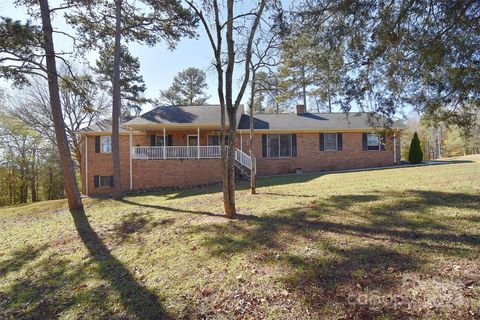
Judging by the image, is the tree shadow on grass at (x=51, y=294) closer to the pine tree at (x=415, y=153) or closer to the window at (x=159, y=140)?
the window at (x=159, y=140)

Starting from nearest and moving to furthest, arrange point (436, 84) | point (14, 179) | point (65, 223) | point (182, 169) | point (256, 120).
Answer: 1. point (436, 84)
2. point (65, 223)
3. point (182, 169)
4. point (256, 120)
5. point (14, 179)

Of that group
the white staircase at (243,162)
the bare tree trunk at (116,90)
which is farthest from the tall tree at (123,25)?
the white staircase at (243,162)

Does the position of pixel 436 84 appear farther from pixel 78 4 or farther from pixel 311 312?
pixel 78 4

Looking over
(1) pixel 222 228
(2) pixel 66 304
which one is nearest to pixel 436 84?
(1) pixel 222 228

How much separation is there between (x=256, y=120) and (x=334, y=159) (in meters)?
5.91

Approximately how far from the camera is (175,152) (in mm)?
17391

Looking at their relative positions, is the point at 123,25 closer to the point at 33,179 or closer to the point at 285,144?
the point at 285,144

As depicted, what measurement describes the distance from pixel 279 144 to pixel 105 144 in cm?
1105

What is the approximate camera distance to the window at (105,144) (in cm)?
1836

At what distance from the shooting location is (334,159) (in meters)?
18.8

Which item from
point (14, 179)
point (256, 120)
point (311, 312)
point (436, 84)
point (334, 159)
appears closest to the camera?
point (311, 312)

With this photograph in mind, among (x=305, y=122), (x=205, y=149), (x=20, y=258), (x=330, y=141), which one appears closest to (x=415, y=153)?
(x=330, y=141)

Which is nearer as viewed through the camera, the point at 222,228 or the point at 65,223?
the point at 222,228

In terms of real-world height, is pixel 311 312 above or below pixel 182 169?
below
